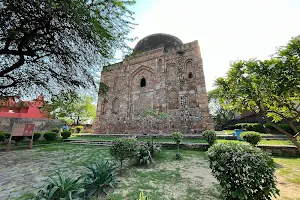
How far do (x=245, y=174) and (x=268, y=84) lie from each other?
222 centimetres

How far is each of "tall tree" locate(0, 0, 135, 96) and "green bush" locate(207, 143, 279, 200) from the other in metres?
5.11

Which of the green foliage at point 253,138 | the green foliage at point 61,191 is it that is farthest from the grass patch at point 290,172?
the green foliage at point 61,191

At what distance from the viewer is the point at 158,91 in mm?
14047

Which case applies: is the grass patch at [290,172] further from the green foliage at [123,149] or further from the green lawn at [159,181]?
the green foliage at [123,149]

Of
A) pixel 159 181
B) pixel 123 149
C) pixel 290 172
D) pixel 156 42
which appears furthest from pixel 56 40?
pixel 156 42

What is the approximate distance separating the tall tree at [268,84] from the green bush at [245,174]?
4.42 feet

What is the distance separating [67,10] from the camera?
345cm

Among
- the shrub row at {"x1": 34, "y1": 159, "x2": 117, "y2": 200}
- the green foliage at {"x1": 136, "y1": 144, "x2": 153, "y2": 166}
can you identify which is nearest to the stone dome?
the green foliage at {"x1": 136, "y1": 144, "x2": 153, "y2": 166}

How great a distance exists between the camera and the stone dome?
1683 centimetres

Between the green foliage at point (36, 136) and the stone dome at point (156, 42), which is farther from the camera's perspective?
the stone dome at point (156, 42)

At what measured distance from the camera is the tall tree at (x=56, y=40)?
3.82 metres

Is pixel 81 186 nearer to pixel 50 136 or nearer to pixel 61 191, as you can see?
pixel 61 191

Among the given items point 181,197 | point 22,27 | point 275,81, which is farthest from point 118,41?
point 181,197

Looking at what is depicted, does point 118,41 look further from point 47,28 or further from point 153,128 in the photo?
point 153,128
